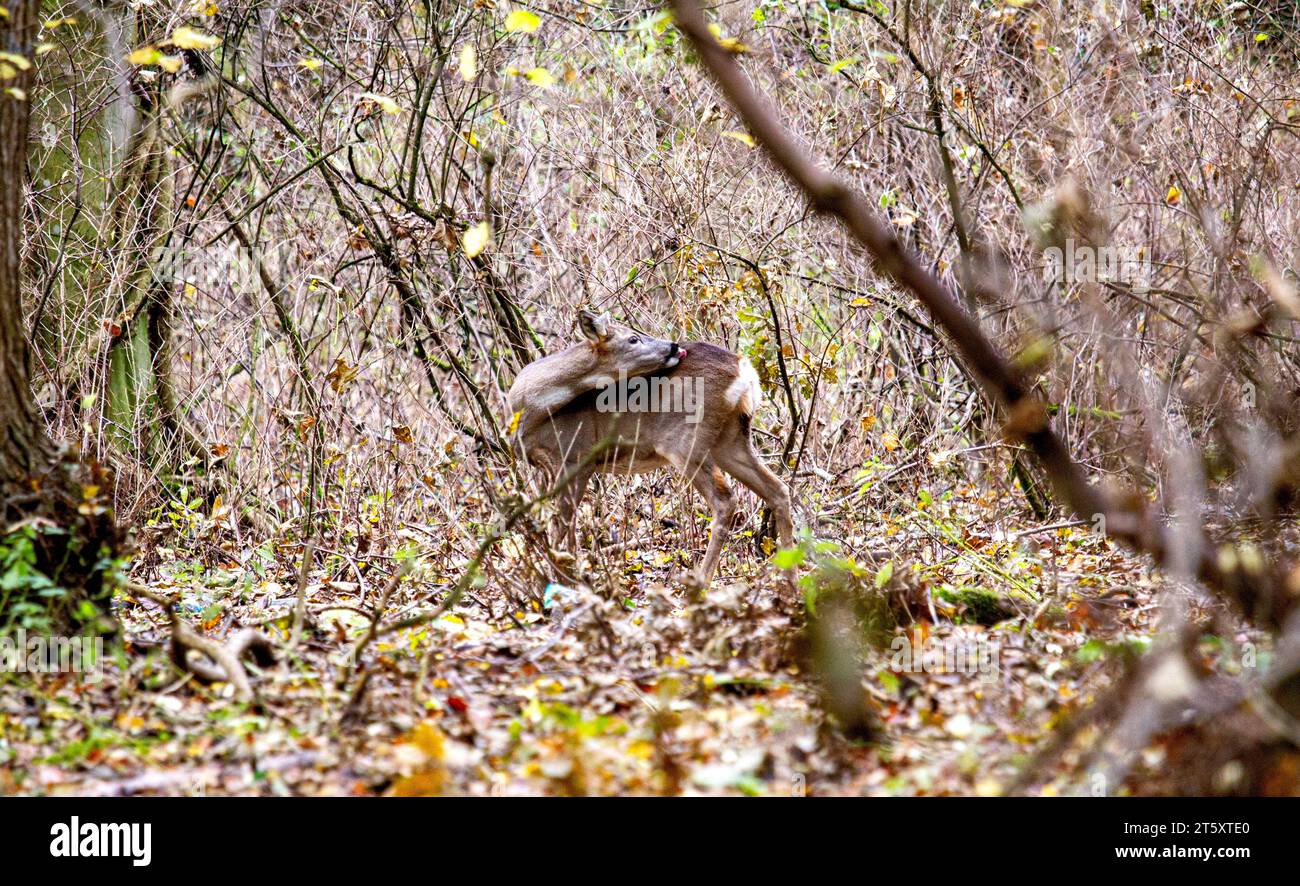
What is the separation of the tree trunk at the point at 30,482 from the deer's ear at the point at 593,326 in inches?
140

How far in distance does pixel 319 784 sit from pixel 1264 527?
357cm

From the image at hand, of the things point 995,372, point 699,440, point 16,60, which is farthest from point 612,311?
point 995,372

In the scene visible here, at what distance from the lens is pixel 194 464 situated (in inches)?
338

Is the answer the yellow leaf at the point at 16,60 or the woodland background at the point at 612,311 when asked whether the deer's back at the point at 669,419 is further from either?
the yellow leaf at the point at 16,60

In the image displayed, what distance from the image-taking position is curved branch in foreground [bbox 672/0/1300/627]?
2678 millimetres

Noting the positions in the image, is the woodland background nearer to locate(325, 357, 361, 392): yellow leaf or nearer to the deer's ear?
locate(325, 357, 361, 392): yellow leaf

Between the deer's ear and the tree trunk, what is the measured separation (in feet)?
11.7

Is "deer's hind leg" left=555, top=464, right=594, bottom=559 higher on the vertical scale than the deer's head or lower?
lower

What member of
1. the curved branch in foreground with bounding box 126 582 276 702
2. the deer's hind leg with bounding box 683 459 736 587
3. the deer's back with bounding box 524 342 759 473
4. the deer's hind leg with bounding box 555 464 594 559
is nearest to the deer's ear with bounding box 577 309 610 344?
the deer's back with bounding box 524 342 759 473

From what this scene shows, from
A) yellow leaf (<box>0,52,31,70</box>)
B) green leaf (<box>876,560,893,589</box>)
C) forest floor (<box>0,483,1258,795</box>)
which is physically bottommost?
forest floor (<box>0,483,1258,795</box>)

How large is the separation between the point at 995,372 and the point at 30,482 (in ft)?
11.8

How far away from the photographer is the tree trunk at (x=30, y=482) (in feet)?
15.3
